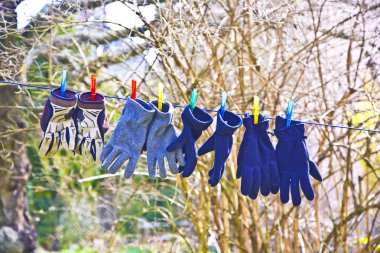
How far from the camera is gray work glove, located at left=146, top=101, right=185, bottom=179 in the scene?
9.99 feet

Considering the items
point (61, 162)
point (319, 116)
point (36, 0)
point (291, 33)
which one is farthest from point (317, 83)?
point (61, 162)

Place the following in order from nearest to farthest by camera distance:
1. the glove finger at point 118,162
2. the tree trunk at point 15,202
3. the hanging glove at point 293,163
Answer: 1. the glove finger at point 118,162
2. the hanging glove at point 293,163
3. the tree trunk at point 15,202

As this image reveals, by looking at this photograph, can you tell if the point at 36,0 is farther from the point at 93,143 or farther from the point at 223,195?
the point at 223,195

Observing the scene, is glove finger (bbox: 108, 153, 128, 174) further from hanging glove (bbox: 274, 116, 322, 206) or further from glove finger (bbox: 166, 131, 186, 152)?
hanging glove (bbox: 274, 116, 322, 206)

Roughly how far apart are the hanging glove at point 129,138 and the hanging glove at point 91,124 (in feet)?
0.32

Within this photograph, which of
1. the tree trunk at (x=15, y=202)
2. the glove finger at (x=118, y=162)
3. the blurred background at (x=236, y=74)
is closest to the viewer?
the glove finger at (x=118, y=162)

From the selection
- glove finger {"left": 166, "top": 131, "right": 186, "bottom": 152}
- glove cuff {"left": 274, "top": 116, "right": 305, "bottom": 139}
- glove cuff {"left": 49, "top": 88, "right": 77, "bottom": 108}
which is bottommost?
glove finger {"left": 166, "top": 131, "right": 186, "bottom": 152}

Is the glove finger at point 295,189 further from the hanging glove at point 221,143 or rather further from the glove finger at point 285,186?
the hanging glove at point 221,143

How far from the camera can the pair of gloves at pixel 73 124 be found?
304 cm

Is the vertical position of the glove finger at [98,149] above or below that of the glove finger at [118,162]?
above

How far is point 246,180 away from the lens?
304cm

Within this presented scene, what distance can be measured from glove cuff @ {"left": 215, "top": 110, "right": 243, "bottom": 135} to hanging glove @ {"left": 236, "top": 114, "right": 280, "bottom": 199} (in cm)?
6

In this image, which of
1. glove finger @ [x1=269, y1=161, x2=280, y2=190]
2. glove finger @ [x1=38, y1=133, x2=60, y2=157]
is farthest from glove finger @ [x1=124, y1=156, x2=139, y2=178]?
glove finger @ [x1=269, y1=161, x2=280, y2=190]

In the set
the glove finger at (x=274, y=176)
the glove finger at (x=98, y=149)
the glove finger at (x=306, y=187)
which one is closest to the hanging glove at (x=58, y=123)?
the glove finger at (x=98, y=149)
